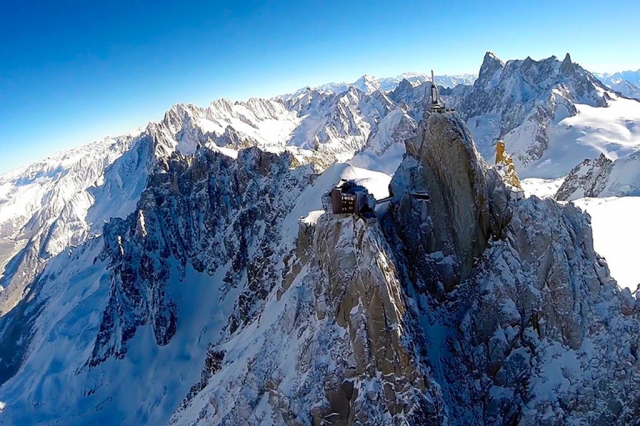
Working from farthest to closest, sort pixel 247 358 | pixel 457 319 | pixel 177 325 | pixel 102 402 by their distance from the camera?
1. pixel 177 325
2. pixel 102 402
3. pixel 247 358
4. pixel 457 319

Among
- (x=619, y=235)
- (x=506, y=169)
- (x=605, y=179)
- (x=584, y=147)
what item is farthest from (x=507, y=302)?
(x=584, y=147)

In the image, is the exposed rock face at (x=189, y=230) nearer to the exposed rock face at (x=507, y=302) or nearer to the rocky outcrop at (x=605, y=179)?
the exposed rock face at (x=507, y=302)

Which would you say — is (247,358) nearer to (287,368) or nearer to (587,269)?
(287,368)

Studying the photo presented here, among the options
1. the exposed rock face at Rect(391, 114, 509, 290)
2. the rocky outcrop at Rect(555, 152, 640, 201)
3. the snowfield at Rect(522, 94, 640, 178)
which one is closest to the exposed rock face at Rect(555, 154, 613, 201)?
the rocky outcrop at Rect(555, 152, 640, 201)

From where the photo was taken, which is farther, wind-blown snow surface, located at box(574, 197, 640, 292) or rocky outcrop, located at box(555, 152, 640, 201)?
rocky outcrop, located at box(555, 152, 640, 201)

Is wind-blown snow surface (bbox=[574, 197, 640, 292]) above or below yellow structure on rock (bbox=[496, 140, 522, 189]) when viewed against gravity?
below

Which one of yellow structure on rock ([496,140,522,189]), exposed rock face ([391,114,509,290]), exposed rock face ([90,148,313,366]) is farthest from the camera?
exposed rock face ([90,148,313,366])

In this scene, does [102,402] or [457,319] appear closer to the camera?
[457,319]

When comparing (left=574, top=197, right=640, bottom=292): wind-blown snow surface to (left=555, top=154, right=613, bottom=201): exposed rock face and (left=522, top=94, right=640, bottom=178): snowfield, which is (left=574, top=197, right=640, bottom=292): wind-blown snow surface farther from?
(left=522, top=94, right=640, bottom=178): snowfield

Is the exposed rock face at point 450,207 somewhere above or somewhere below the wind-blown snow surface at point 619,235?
above

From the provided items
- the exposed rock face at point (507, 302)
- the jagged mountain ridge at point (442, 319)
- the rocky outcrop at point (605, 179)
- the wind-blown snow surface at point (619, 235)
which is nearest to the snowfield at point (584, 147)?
the rocky outcrop at point (605, 179)

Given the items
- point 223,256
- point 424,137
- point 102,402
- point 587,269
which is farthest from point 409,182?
point 102,402
